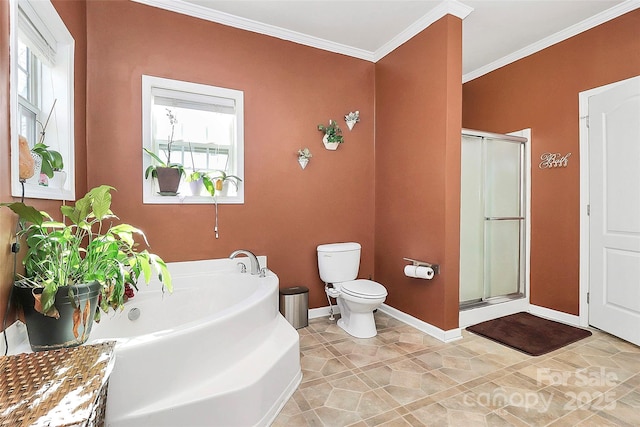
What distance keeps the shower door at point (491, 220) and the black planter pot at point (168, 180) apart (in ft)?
8.16

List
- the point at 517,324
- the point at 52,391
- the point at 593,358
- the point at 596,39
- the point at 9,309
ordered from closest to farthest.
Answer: the point at 52,391
the point at 9,309
the point at 593,358
the point at 596,39
the point at 517,324

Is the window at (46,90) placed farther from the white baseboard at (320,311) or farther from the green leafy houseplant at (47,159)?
the white baseboard at (320,311)

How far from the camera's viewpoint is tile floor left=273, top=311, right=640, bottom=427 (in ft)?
5.35

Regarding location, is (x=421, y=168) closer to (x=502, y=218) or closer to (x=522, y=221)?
(x=502, y=218)

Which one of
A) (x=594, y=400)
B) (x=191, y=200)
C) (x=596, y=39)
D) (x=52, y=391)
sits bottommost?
(x=594, y=400)

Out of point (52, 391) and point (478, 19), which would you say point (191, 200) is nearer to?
point (52, 391)

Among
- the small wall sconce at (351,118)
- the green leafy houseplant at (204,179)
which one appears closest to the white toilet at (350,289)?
the green leafy houseplant at (204,179)

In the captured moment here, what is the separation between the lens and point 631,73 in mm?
2463

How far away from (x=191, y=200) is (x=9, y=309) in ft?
4.69

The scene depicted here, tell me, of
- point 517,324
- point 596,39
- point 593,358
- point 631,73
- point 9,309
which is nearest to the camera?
point 9,309

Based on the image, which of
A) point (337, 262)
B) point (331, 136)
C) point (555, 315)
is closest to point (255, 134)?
point (331, 136)

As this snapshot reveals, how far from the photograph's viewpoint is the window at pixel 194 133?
2459mm

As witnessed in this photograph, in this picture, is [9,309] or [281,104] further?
[281,104]

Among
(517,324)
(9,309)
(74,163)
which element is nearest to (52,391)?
(9,309)
